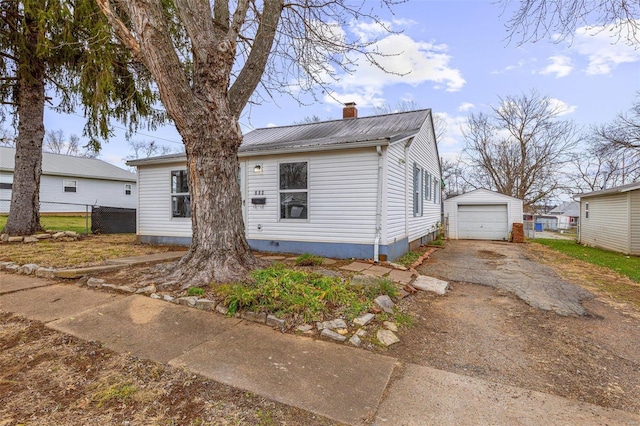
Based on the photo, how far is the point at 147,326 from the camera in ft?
10.5

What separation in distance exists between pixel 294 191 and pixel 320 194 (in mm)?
701

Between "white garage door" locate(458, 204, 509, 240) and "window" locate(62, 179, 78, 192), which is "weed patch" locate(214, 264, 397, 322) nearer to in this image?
"white garage door" locate(458, 204, 509, 240)

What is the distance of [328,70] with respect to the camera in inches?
236

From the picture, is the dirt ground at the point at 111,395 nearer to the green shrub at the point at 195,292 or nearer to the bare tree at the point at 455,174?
the green shrub at the point at 195,292

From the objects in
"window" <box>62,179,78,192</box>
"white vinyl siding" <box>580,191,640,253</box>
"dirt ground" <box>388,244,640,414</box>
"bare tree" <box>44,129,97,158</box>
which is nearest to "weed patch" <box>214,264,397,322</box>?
"dirt ground" <box>388,244,640,414</box>

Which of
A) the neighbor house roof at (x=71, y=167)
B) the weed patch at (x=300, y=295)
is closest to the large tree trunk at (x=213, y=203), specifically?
the weed patch at (x=300, y=295)

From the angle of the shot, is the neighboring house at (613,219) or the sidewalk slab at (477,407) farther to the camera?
the neighboring house at (613,219)

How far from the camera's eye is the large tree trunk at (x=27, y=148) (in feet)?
29.4

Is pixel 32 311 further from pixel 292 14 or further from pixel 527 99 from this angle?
pixel 527 99

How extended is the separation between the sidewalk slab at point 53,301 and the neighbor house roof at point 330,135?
15.0ft

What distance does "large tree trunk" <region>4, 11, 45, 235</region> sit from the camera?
8961 mm

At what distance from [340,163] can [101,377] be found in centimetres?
562

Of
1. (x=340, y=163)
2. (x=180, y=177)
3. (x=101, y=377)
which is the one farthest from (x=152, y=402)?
(x=180, y=177)

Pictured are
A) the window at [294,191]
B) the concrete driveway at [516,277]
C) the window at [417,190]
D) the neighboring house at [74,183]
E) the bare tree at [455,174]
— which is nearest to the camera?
the concrete driveway at [516,277]
